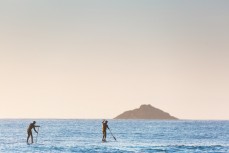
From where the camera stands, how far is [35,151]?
4153 centimetres

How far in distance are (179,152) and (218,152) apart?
3434mm

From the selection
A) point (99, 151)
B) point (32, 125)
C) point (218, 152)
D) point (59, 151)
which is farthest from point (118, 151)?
point (32, 125)

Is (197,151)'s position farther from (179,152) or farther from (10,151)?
(10,151)

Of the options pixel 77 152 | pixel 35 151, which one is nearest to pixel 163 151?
pixel 77 152

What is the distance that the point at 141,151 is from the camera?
4231 cm

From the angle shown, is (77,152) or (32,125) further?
(32,125)

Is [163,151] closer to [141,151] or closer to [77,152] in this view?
[141,151]

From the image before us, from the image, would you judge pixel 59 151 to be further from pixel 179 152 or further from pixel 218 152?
pixel 218 152

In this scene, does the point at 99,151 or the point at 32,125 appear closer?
the point at 99,151

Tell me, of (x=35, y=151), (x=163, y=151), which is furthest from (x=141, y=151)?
(x=35, y=151)

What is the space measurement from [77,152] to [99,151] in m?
1.96

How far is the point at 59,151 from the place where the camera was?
41656mm

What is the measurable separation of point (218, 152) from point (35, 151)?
15726mm

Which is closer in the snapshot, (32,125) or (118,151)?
(118,151)
